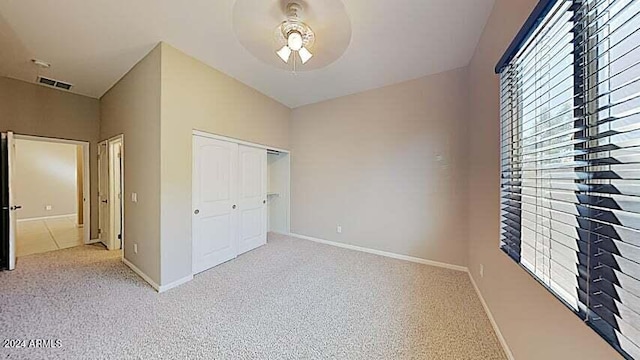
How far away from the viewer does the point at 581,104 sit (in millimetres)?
1107

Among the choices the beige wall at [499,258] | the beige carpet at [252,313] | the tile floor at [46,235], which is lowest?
the beige carpet at [252,313]

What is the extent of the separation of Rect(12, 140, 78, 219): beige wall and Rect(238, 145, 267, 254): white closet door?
595 cm

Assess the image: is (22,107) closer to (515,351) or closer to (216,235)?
(216,235)

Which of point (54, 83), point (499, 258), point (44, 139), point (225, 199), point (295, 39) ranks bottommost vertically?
point (499, 258)

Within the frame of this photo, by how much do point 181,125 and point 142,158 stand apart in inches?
28.0

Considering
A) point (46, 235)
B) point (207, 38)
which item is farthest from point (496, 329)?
point (46, 235)

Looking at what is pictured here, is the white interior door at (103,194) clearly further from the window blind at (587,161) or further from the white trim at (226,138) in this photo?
the window blind at (587,161)

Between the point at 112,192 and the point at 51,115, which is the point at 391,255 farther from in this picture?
the point at 51,115

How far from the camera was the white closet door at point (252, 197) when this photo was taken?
14.1 ft

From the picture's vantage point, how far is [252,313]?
243 centimetres

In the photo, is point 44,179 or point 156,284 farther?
point 44,179

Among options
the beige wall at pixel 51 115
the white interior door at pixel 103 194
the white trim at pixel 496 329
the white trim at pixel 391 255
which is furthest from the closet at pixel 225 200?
the white trim at pixel 496 329

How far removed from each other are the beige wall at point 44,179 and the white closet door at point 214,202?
6.00 m

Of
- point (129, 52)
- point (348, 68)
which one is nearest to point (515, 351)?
point (348, 68)
